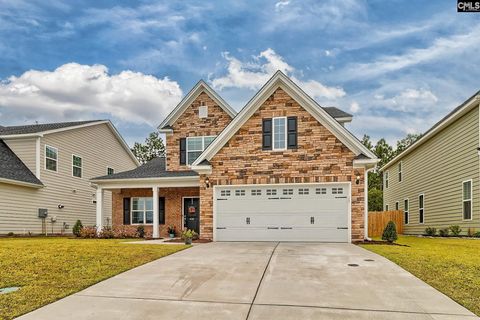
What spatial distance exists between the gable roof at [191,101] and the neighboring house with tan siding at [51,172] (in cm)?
681

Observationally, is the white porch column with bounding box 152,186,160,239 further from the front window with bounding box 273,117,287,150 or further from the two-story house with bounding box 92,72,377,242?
the front window with bounding box 273,117,287,150

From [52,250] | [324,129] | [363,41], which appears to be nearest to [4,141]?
→ [52,250]

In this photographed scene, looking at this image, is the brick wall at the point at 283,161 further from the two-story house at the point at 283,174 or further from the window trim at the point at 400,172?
the window trim at the point at 400,172

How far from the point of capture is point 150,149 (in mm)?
46094

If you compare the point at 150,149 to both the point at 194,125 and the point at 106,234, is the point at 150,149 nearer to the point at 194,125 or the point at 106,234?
the point at 194,125

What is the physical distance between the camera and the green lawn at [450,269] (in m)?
6.37

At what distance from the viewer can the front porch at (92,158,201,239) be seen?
1852 centimetres

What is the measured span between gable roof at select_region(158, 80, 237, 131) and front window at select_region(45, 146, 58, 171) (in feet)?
22.1

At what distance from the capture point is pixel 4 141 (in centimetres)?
2181

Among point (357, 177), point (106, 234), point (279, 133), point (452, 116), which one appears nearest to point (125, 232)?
point (106, 234)

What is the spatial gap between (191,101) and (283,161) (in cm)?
686

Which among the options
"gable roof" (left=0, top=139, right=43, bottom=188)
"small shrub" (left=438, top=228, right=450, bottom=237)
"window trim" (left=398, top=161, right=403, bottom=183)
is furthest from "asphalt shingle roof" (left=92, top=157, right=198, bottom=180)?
"window trim" (left=398, top=161, right=403, bottom=183)

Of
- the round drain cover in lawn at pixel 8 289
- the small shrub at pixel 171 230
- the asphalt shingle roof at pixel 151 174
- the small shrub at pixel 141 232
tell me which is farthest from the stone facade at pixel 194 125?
the round drain cover in lawn at pixel 8 289

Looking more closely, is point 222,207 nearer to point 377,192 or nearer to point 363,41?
point 363,41
